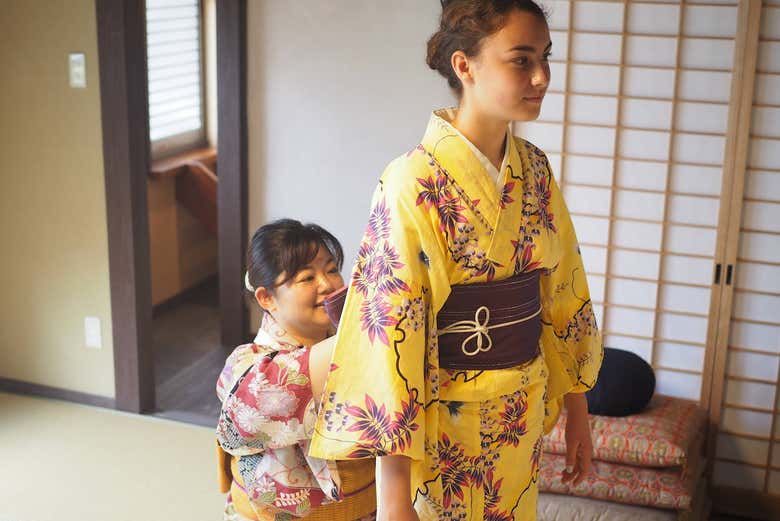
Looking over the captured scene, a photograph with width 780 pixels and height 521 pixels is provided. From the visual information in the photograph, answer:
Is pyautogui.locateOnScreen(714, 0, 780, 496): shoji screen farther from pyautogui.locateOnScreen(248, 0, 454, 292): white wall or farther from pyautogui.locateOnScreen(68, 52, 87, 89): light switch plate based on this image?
pyautogui.locateOnScreen(68, 52, 87, 89): light switch plate

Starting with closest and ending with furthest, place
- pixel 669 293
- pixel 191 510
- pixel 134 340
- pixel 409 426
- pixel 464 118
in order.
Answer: pixel 409 426, pixel 464 118, pixel 191 510, pixel 669 293, pixel 134 340

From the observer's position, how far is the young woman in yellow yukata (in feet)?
5.70

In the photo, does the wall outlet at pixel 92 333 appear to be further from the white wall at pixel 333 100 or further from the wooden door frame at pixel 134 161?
the white wall at pixel 333 100

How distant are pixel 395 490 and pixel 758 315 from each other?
82.0 inches

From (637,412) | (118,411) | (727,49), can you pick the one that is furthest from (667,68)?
(118,411)

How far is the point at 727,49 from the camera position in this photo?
331 cm

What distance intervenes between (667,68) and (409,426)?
82.8 inches

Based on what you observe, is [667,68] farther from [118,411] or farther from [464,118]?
[118,411]

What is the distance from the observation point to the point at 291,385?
184 centimetres

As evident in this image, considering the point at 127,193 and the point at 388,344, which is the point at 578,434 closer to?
the point at 388,344

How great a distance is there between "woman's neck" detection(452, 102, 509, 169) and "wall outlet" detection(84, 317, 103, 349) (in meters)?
2.53

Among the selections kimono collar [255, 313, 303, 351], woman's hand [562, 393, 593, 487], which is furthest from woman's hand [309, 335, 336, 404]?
woman's hand [562, 393, 593, 487]

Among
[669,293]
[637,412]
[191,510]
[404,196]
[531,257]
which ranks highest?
[404,196]

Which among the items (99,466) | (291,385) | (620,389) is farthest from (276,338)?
(99,466)
